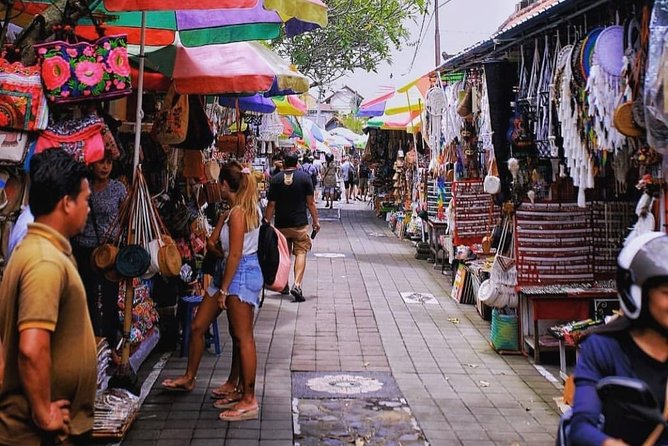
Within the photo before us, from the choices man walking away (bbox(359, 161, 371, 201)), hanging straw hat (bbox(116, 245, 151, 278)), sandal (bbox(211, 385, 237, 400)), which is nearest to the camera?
hanging straw hat (bbox(116, 245, 151, 278))

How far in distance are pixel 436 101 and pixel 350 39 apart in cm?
1819

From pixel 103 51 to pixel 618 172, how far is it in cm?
350

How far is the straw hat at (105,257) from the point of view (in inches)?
210

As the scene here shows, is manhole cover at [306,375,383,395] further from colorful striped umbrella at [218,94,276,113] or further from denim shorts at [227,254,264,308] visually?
colorful striped umbrella at [218,94,276,113]

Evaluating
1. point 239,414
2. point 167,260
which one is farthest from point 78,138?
point 239,414

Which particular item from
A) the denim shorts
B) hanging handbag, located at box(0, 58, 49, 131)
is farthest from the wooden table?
hanging handbag, located at box(0, 58, 49, 131)

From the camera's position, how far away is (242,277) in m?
5.74

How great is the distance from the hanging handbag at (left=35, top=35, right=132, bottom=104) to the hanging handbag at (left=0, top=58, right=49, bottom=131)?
0.07 m

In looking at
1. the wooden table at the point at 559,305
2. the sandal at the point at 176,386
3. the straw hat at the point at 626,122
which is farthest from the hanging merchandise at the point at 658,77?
the sandal at the point at 176,386

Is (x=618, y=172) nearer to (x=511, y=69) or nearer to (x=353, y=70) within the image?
(x=511, y=69)

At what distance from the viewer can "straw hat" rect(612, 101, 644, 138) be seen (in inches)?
175

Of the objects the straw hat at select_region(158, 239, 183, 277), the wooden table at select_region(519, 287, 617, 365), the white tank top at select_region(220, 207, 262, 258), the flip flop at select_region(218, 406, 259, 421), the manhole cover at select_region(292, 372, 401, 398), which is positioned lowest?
the manhole cover at select_region(292, 372, 401, 398)

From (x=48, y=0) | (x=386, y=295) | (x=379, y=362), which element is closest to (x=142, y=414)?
(x=379, y=362)

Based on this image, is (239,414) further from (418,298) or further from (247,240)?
(418,298)
